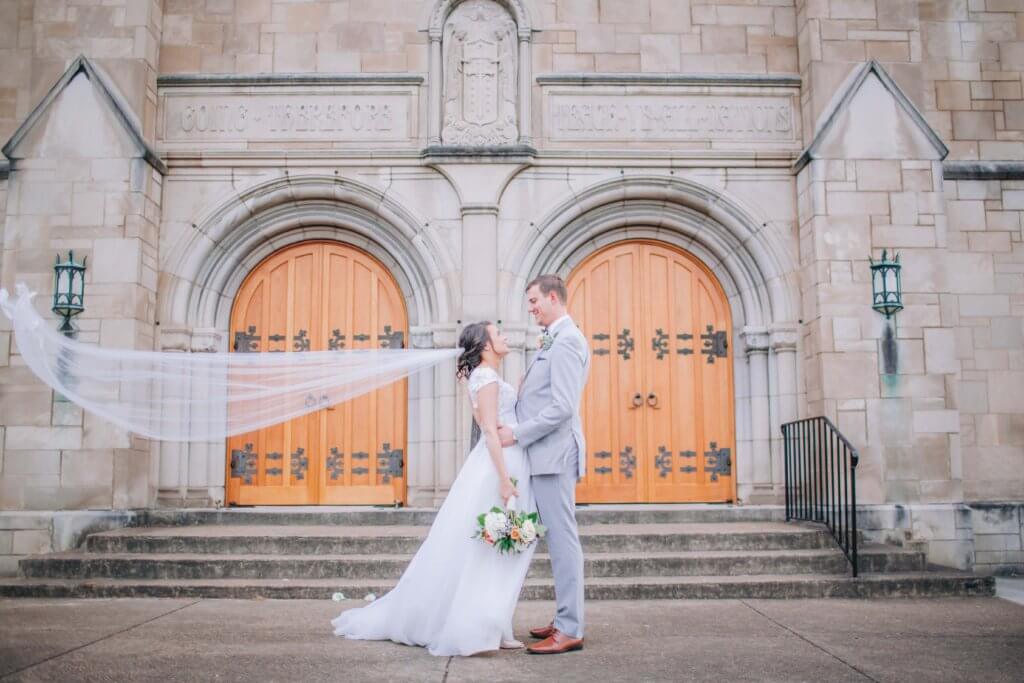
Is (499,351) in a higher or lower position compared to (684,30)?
lower

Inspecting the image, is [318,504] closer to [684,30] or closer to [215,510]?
[215,510]

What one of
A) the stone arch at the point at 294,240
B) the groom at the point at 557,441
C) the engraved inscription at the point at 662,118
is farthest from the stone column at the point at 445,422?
the groom at the point at 557,441

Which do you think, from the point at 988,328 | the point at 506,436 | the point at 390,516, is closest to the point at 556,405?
the point at 506,436

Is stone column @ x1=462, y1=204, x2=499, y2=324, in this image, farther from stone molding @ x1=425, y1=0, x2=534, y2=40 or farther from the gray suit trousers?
the gray suit trousers

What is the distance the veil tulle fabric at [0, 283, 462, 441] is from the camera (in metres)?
7.50

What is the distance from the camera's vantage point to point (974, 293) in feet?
28.8

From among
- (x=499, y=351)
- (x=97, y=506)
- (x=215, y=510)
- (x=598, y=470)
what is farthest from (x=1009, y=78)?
(x=97, y=506)

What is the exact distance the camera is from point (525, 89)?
8.64m

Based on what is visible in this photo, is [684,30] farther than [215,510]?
Yes

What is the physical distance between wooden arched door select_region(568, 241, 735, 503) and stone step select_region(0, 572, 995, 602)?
2099 millimetres

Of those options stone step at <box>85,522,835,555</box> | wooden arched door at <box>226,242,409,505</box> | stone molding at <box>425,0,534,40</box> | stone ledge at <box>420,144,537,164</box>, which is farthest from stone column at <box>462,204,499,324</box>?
stone step at <box>85,522,835,555</box>

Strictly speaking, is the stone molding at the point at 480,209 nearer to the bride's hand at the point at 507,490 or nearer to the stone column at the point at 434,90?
the stone column at the point at 434,90

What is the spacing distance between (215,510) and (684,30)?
620 centimetres

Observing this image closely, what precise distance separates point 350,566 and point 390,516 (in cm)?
117
